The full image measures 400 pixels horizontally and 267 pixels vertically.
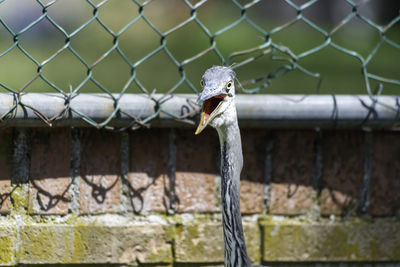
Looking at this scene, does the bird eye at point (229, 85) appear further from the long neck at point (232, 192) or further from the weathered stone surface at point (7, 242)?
the weathered stone surface at point (7, 242)

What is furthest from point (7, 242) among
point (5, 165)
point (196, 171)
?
point (196, 171)

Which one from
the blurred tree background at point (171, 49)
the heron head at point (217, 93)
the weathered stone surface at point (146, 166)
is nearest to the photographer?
the heron head at point (217, 93)

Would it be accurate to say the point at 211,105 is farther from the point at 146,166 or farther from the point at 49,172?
→ the point at 49,172

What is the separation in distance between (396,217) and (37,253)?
946mm

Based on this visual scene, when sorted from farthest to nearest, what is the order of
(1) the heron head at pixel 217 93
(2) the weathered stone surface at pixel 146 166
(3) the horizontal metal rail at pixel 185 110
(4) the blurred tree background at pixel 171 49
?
(4) the blurred tree background at pixel 171 49
(2) the weathered stone surface at pixel 146 166
(3) the horizontal metal rail at pixel 185 110
(1) the heron head at pixel 217 93

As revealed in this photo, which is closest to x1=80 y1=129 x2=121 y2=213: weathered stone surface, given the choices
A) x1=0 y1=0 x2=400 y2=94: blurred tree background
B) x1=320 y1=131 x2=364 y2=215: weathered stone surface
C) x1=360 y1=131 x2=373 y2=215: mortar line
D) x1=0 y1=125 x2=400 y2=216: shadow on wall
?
x1=0 y1=125 x2=400 y2=216: shadow on wall

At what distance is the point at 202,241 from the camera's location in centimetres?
152

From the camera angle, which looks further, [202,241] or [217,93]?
[202,241]

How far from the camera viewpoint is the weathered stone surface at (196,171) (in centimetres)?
151

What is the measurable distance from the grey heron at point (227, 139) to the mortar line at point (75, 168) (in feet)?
1.32

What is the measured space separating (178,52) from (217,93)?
1.44 m

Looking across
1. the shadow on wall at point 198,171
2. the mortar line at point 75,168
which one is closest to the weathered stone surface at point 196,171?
the shadow on wall at point 198,171

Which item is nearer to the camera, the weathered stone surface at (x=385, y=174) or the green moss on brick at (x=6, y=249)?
the green moss on brick at (x=6, y=249)

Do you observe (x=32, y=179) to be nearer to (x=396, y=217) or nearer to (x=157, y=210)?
(x=157, y=210)
